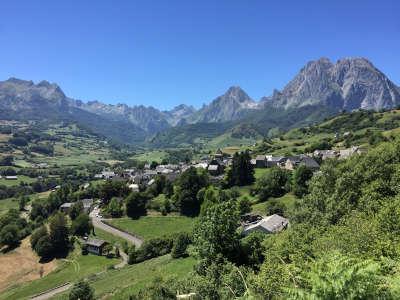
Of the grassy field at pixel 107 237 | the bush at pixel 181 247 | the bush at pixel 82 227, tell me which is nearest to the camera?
the bush at pixel 181 247

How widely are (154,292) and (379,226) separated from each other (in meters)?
19.5

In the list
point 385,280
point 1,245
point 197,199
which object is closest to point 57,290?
point 197,199

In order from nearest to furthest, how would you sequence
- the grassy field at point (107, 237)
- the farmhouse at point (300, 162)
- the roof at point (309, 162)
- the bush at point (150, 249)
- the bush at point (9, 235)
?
the bush at point (150, 249) < the grassy field at point (107, 237) < the bush at point (9, 235) < the roof at point (309, 162) < the farmhouse at point (300, 162)

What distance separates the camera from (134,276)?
55.0 m

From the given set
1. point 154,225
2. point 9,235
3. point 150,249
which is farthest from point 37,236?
point 150,249

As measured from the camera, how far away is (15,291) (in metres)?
69.1

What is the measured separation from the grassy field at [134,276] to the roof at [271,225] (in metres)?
11.5

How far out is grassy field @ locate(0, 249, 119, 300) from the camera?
2633 inches

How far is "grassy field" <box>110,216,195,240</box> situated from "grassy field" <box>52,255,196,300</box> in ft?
52.2

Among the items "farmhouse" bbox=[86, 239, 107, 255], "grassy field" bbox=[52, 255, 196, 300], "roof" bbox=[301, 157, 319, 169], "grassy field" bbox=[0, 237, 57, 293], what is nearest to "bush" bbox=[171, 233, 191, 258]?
"grassy field" bbox=[52, 255, 196, 300]

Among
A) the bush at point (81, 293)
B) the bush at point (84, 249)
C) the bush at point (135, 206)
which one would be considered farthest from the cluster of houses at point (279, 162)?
the bush at point (81, 293)

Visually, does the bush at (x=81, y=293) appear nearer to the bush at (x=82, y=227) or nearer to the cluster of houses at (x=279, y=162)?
the bush at (x=82, y=227)

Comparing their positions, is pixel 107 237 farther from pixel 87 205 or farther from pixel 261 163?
pixel 261 163

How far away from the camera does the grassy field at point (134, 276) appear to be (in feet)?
153
